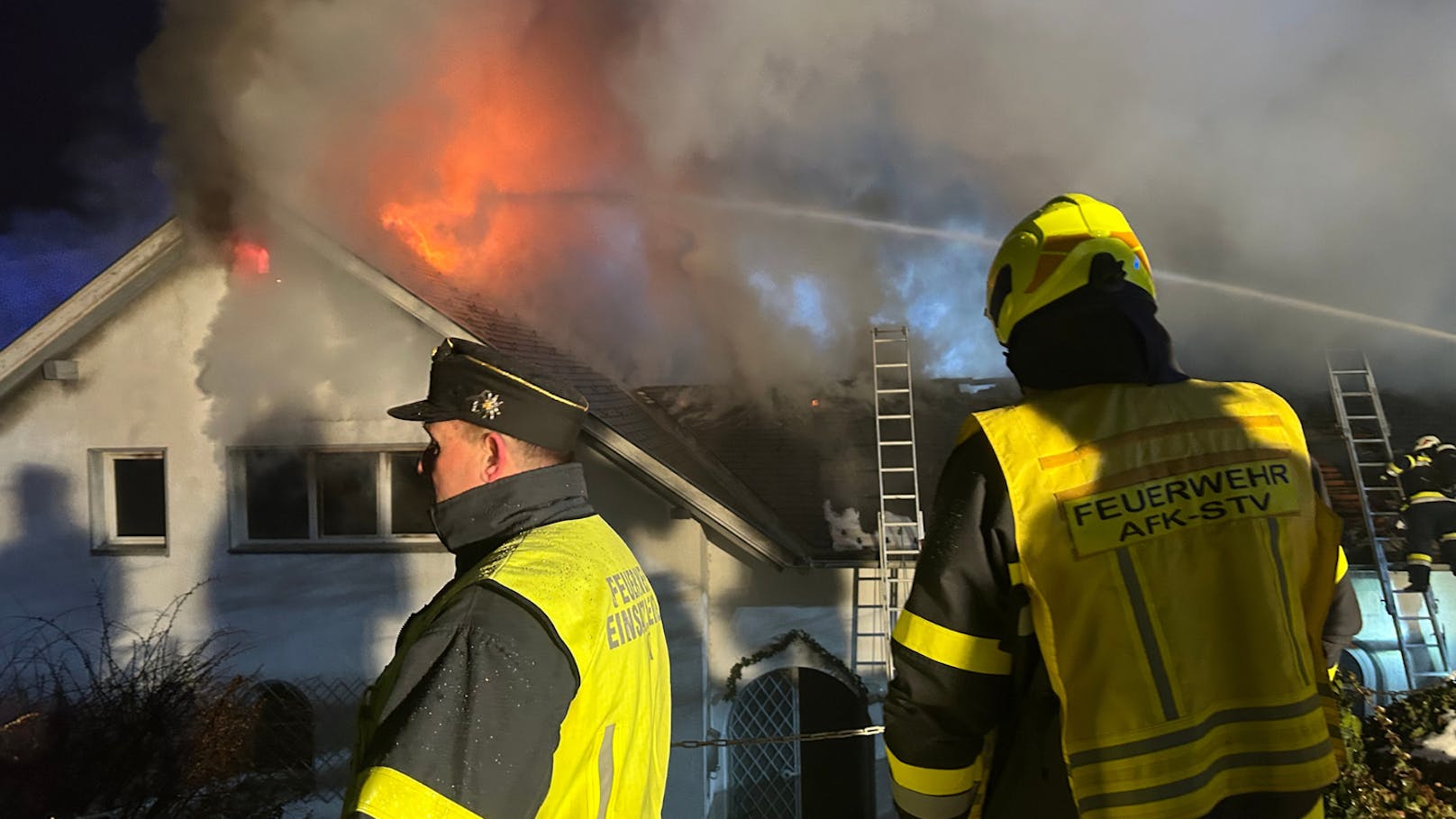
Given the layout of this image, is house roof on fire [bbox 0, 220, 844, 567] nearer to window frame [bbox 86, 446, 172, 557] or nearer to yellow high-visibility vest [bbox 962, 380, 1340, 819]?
window frame [bbox 86, 446, 172, 557]

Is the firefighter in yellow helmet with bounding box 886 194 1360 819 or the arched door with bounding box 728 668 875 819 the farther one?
the arched door with bounding box 728 668 875 819

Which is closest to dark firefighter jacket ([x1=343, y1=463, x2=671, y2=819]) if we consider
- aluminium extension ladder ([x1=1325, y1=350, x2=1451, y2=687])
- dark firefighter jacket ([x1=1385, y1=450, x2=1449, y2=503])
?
aluminium extension ladder ([x1=1325, y1=350, x2=1451, y2=687])

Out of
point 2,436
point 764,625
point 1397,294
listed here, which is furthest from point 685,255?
point 2,436

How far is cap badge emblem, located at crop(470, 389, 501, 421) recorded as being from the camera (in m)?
1.72

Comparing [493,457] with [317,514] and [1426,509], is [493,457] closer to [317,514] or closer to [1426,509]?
[317,514]

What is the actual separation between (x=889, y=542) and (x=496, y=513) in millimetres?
3474

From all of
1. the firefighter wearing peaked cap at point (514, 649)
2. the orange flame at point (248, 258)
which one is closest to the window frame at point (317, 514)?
the orange flame at point (248, 258)

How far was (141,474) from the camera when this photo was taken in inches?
216

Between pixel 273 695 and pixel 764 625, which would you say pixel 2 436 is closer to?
pixel 273 695

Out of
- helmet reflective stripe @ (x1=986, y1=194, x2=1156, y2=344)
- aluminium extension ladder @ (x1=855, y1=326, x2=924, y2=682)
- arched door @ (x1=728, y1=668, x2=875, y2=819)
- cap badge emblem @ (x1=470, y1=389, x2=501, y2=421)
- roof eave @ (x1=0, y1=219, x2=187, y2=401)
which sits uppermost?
roof eave @ (x1=0, y1=219, x2=187, y2=401)

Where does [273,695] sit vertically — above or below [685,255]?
below

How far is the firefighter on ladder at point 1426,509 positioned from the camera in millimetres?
4066

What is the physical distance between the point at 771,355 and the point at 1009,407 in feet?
14.7

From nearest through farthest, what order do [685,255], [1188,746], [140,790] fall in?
[1188,746] → [140,790] → [685,255]
